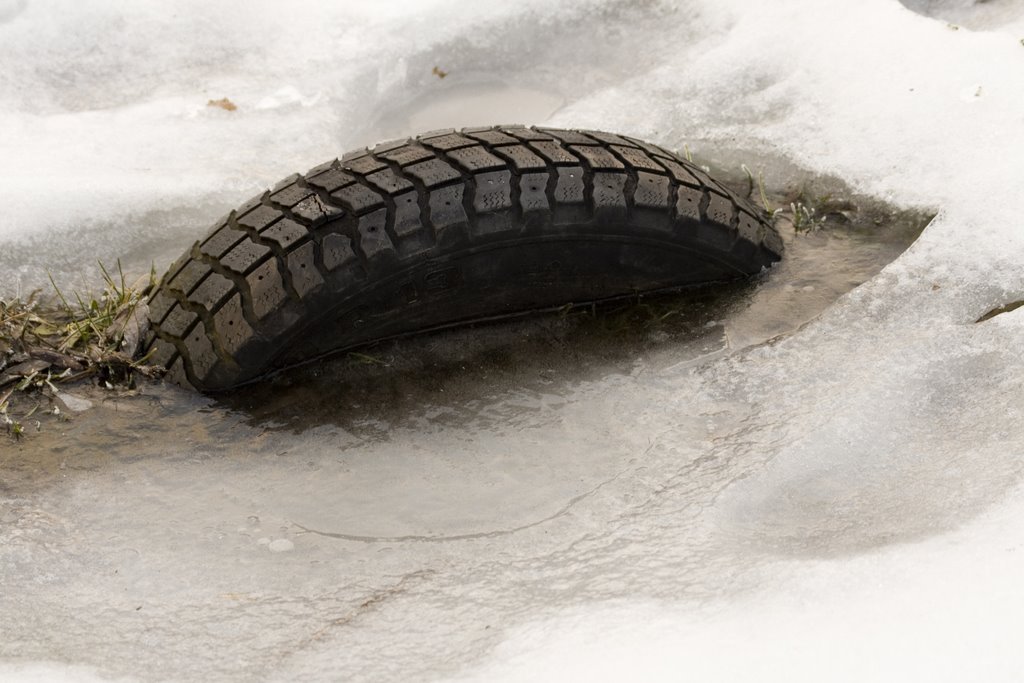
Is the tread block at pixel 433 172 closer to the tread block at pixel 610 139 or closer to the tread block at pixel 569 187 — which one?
the tread block at pixel 569 187

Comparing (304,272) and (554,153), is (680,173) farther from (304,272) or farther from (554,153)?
(304,272)

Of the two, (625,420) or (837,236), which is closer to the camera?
(625,420)

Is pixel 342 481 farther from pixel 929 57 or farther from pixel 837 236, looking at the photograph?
pixel 929 57

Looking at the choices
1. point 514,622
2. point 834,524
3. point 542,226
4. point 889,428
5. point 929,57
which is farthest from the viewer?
point 929,57

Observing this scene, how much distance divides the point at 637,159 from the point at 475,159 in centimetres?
42

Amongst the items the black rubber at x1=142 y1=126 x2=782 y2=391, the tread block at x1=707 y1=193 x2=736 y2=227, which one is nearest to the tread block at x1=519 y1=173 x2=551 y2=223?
the black rubber at x1=142 y1=126 x2=782 y2=391

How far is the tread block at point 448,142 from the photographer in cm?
269

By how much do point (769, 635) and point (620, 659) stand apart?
0.24 meters

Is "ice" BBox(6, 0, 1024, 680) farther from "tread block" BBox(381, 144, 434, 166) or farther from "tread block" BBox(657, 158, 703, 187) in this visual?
"tread block" BBox(381, 144, 434, 166)

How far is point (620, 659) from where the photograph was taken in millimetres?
1813

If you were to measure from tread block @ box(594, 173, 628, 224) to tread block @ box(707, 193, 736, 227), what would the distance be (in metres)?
0.25

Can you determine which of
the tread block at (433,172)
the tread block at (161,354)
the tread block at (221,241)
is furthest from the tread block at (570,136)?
the tread block at (161,354)

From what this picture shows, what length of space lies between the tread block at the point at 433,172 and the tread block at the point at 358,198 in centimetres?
11

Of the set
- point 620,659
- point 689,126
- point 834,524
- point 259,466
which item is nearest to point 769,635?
point 620,659
